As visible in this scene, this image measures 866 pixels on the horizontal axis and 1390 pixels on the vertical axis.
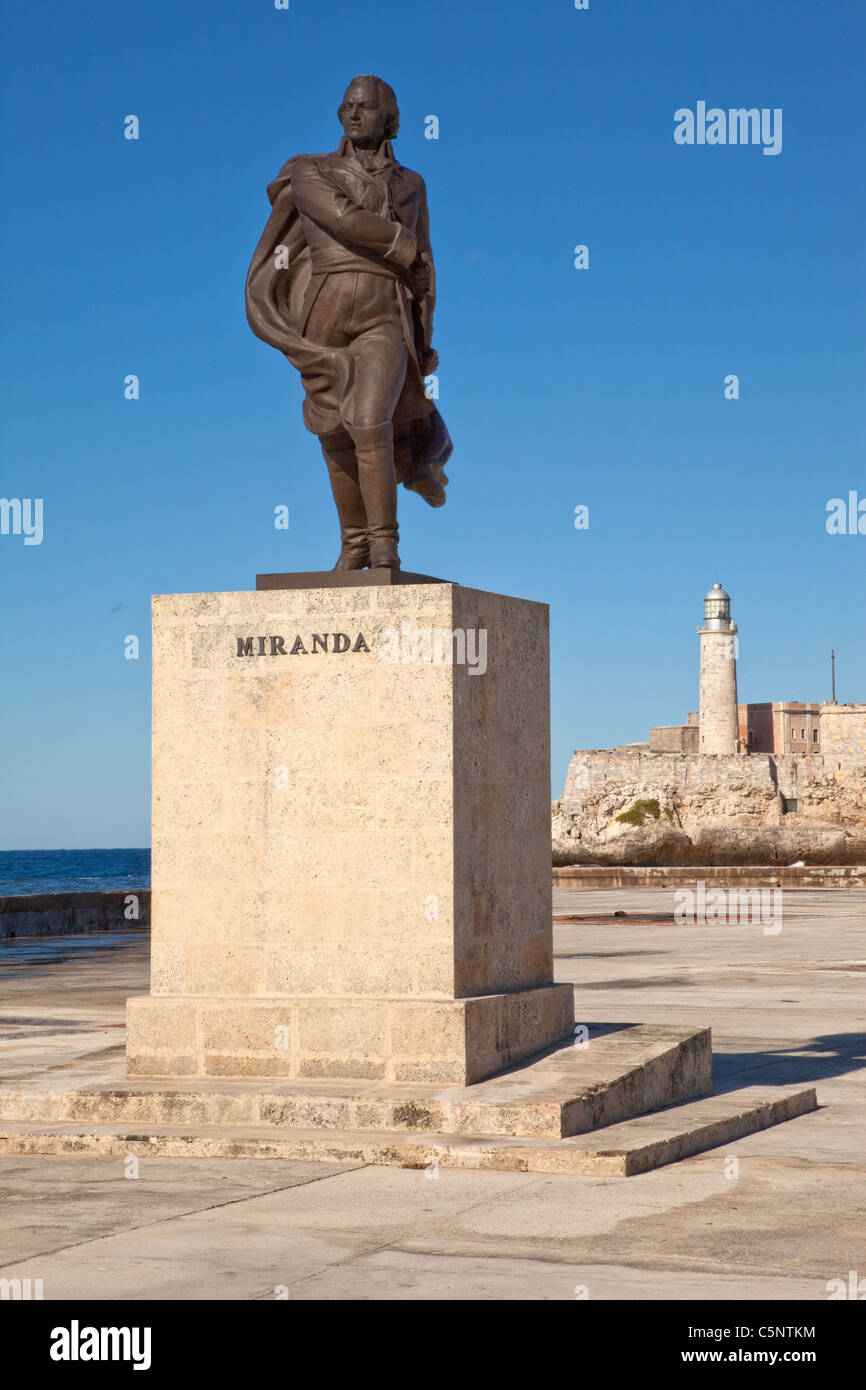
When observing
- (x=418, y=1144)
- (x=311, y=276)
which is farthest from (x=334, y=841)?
(x=311, y=276)

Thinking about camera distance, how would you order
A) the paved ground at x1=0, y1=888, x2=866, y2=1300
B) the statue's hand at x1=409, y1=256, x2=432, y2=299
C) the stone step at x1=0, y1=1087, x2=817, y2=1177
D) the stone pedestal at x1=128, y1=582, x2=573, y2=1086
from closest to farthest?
the paved ground at x1=0, y1=888, x2=866, y2=1300 < the stone step at x1=0, y1=1087, x2=817, y2=1177 < the stone pedestal at x1=128, y1=582, x2=573, y2=1086 < the statue's hand at x1=409, y1=256, x2=432, y2=299

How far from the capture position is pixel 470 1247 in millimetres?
5074

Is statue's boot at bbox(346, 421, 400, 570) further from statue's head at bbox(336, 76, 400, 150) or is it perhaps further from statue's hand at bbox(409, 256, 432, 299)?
statue's head at bbox(336, 76, 400, 150)

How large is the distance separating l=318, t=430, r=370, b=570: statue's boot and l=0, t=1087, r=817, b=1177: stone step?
9.72ft

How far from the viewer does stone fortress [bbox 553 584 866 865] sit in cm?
6184

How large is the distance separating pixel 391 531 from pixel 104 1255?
4.04 metres

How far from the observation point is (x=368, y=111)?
7.96 m

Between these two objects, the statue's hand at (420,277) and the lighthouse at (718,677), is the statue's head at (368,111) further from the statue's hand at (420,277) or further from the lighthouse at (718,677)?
the lighthouse at (718,677)

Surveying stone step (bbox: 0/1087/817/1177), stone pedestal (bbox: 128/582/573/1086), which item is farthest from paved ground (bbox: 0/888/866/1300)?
stone pedestal (bbox: 128/582/573/1086)

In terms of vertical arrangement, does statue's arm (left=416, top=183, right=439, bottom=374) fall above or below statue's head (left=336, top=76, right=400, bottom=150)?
below

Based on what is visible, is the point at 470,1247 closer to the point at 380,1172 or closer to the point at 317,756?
the point at 380,1172
